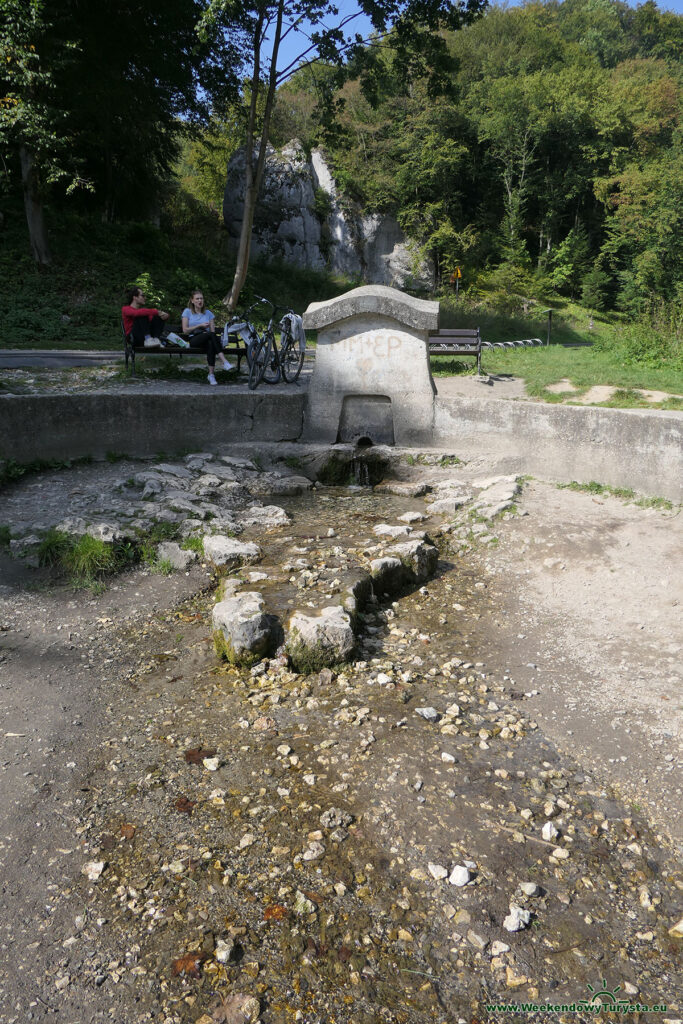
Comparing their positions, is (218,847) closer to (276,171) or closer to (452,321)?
(452,321)

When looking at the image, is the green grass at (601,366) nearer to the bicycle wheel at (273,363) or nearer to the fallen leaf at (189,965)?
the bicycle wheel at (273,363)

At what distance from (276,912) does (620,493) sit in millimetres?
4930

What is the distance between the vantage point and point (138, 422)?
280 inches

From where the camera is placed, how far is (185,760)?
307 cm

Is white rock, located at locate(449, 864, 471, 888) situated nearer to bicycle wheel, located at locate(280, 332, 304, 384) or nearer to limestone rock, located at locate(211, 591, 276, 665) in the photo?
limestone rock, located at locate(211, 591, 276, 665)

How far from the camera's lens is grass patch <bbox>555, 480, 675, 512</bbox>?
588 cm

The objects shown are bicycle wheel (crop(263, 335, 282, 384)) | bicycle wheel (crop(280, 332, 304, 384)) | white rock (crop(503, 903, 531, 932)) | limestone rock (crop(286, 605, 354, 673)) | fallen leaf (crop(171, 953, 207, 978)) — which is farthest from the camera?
bicycle wheel (crop(280, 332, 304, 384))

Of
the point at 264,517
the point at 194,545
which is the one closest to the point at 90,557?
the point at 194,545

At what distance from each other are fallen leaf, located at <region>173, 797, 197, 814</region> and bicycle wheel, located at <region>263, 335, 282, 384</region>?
20.3 feet

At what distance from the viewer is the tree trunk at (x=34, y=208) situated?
15312 mm

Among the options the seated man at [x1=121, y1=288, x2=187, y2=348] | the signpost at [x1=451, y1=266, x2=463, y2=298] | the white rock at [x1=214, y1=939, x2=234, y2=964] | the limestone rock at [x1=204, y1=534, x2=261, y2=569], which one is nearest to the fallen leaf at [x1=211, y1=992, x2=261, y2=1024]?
the white rock at [x1=214, y1=939, x2=234, y2=964]

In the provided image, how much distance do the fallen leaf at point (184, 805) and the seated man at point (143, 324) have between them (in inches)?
261

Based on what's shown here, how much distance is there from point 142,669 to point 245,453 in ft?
12.4

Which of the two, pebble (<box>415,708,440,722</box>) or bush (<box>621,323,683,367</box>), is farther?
bush (<box>621,323,683,367</box>)
